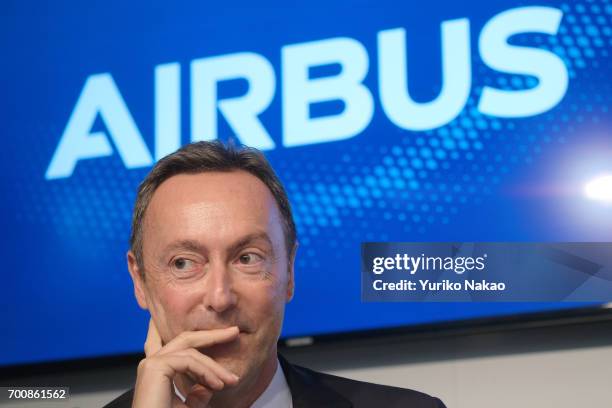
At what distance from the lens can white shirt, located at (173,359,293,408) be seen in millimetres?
1767

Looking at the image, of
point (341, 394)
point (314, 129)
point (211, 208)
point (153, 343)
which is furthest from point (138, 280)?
point (314, 129)

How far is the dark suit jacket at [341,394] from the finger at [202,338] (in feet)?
1.12

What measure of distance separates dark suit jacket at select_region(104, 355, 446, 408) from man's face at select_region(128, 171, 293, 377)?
0.17 metres

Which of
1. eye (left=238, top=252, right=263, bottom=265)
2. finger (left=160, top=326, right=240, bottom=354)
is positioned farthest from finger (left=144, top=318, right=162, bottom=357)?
eye (left=238, top=252, right=263, bottom=265)

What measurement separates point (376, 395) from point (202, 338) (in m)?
0.55

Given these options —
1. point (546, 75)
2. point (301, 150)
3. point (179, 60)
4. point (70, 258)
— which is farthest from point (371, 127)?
point (70, 258)

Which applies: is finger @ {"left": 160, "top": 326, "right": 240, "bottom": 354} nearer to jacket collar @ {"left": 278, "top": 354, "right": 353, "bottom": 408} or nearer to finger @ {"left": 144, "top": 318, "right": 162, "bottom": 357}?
finger @ {"left": 144, "top": 318, "right": 162, "bottom": 357}

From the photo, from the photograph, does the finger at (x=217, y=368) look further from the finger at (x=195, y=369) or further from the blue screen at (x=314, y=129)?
the blue screen at (x=314, y=129)

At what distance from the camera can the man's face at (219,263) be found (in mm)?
1606

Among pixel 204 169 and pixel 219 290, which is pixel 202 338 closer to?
pixel 219 290

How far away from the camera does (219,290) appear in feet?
5.18

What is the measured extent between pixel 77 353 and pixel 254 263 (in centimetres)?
A: 135

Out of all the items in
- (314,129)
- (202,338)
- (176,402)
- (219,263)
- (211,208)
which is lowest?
(176,402)

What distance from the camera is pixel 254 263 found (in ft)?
5.45
